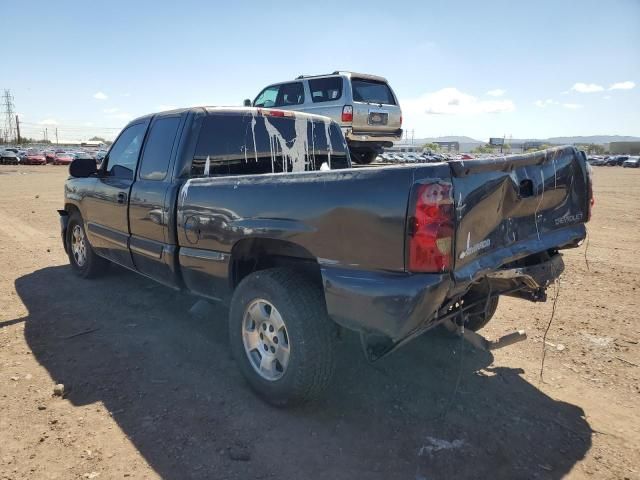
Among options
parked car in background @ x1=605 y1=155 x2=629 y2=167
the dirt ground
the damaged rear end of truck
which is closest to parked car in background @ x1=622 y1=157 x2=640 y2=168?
parked car in background @ x1=605 y1=155 x2=629 y2=167

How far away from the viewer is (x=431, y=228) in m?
2.34

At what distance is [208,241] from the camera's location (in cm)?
348

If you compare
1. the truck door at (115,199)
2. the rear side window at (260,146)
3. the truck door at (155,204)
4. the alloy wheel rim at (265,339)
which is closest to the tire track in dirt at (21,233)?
the truck door at (115,199)

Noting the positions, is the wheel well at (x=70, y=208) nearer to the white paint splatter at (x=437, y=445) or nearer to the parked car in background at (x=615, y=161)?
the white paint splatter at (x=437, y=445)

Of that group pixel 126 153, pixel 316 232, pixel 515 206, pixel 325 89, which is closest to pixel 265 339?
pixel 316 232

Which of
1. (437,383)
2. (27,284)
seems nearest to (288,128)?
(437,383)

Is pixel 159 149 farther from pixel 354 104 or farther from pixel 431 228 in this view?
pixel 354 104

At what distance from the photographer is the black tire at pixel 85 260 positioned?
5.67 m

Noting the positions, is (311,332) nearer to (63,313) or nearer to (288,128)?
(288,128)

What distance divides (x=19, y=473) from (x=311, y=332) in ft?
5.60

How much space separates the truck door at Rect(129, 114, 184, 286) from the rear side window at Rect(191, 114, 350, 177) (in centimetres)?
28

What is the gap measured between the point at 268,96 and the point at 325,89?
183cm

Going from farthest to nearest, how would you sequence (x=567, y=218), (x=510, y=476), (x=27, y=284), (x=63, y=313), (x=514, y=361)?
(x=27, y=284) < (x=63, y=313) < (x=514, y=361) < (x=567, y=218) < (x=510, y=476)

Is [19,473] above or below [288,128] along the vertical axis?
below
